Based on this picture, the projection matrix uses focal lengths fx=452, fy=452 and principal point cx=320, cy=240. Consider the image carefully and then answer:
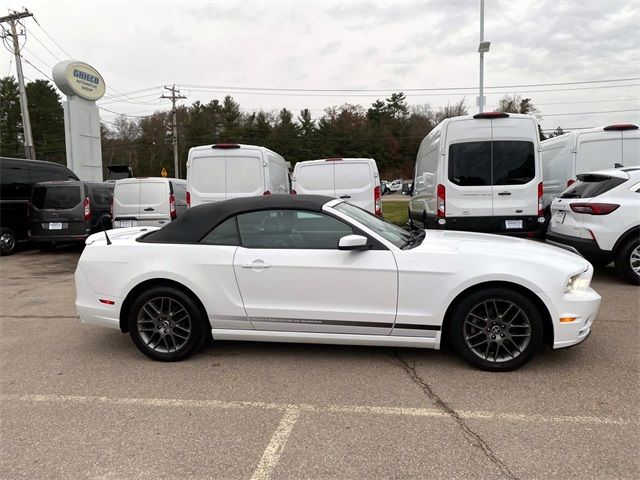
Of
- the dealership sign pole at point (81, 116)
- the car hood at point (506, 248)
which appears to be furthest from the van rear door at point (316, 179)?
the dealership sign pole at point (81, 116)

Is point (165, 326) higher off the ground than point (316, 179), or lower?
lower

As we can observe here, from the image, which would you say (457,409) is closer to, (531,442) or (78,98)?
(531,442)

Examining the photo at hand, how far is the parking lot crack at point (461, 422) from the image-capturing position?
2538mm

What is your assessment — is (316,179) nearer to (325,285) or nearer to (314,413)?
(325,285)

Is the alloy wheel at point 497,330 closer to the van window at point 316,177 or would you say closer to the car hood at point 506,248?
the car hood at point 506,248

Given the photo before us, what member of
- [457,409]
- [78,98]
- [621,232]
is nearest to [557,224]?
[621,232]

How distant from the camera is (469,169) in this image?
320 inches

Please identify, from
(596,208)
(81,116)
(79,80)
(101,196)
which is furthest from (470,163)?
(79,80)

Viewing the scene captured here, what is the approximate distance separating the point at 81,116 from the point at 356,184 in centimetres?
1639

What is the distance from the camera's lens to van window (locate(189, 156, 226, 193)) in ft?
27.7

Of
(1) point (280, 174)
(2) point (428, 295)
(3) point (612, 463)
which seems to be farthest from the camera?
(1) point (280, 174)

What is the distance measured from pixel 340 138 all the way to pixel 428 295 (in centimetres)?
6570

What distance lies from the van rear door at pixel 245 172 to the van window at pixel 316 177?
3.03 ft

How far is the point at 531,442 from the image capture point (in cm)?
274
